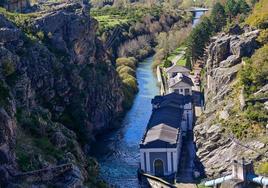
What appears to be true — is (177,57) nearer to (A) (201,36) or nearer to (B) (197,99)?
(A) (201,36)

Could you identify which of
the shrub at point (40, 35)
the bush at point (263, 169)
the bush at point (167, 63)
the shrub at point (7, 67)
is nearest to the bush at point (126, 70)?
the bush at point (167, 63)

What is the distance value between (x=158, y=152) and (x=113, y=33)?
62718 mm

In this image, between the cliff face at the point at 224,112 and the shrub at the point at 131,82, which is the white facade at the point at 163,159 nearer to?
the cliff face at the point at 224,112

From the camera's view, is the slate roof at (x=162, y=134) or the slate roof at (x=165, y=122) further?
the slate roof at (x=162, y=134)

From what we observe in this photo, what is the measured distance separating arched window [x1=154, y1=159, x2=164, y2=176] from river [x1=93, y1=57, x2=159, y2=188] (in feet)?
7.00

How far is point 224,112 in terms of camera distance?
59719 mm

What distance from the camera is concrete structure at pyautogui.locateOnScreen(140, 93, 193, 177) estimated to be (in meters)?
56.6

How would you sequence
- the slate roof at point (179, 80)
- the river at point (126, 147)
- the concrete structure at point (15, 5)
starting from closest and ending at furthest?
the river at point (126, 147) < the slate roof at point (179, 80) < the concrete structure at point (15, 5)

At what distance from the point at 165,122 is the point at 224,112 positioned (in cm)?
659

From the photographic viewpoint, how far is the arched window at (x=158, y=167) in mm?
57031

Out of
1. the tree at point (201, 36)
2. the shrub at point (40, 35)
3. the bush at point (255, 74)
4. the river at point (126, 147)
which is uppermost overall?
the shrub at point (40, 35)

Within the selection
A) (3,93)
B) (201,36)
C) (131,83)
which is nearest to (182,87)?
(131,83)

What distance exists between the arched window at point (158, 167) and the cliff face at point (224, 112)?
3799mm

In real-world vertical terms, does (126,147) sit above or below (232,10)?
below
